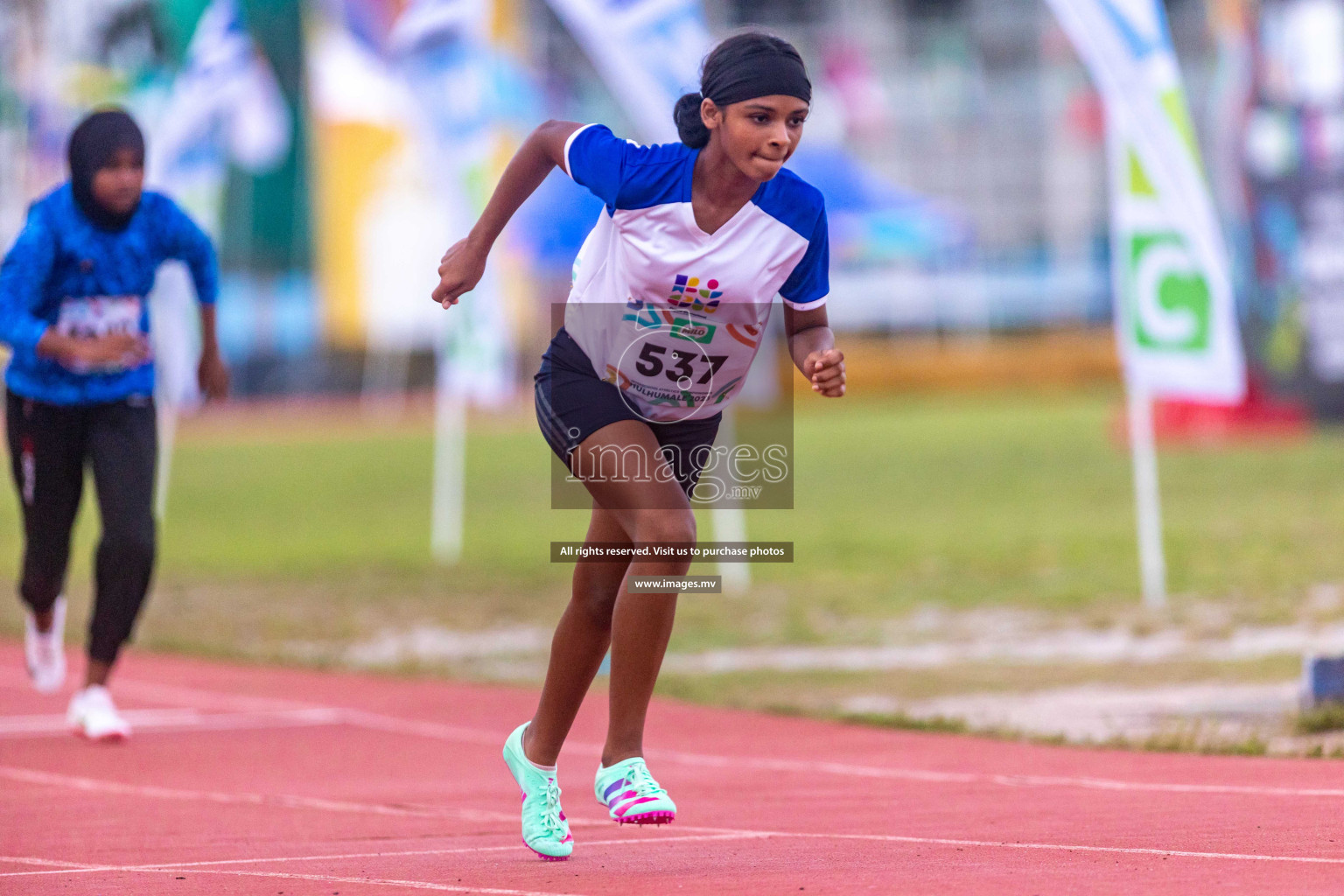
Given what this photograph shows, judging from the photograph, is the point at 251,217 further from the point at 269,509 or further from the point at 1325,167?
the point at 1325,167

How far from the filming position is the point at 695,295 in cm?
446

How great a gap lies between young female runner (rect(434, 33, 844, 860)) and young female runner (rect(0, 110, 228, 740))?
2.74 metres

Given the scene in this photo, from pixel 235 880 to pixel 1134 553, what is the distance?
1041cm

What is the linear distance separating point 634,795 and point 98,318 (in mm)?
3567

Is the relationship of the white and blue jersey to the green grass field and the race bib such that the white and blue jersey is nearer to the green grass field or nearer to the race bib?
the race bib

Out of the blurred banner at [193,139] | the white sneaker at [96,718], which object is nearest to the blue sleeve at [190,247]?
the white sneaker at [96,718]

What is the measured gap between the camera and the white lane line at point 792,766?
5435mm

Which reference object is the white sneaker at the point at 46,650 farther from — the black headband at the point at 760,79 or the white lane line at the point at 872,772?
the black headband at the point at 760,79

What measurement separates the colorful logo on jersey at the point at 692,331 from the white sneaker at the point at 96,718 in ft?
11.9

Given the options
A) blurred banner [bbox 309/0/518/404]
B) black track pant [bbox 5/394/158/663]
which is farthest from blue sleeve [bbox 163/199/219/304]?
blurred banner [bbox 309/0/518/404]

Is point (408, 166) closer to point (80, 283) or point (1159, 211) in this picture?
point (1159, 211)

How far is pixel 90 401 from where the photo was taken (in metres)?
6.92

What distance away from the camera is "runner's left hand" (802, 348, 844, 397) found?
429 centimetres

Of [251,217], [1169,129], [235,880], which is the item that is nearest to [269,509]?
[1169,129]
